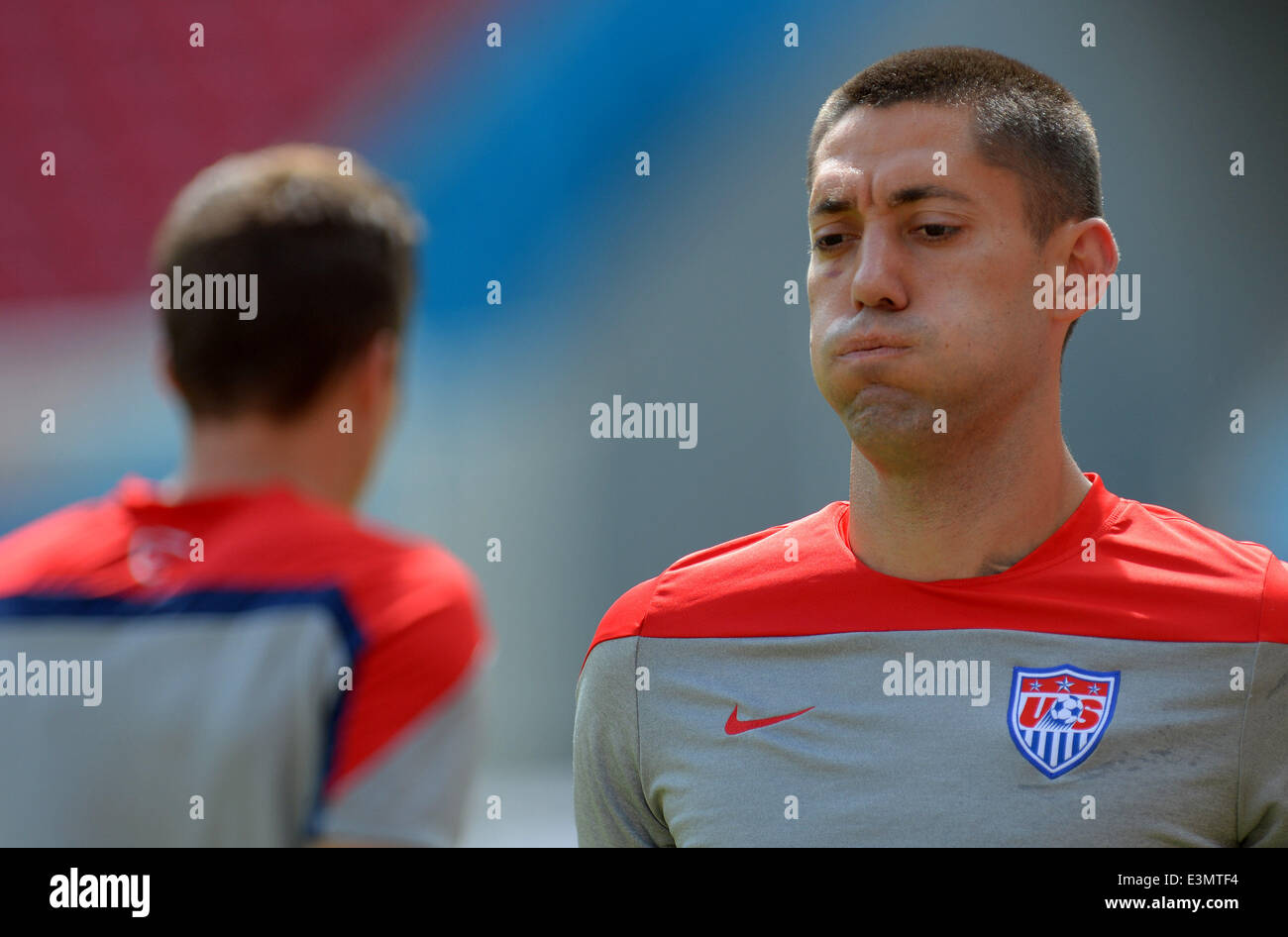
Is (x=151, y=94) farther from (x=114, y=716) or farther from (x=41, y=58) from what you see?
(x=114, y=716)

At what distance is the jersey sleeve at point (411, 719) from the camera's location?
1.07 meters

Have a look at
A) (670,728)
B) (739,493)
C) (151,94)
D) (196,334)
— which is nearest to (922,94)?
(670,728)

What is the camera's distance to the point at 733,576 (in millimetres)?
1885

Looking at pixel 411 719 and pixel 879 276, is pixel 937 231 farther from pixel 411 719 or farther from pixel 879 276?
pixel 411 719

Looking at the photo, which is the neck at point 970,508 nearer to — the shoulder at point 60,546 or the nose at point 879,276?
the nose at point 879,276

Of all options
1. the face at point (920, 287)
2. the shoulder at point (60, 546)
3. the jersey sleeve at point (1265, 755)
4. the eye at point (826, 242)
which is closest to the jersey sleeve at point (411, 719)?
the shoulder at point (60, 546)

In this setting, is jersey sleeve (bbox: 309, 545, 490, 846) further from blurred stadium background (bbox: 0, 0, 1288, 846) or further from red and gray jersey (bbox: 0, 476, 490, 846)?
blurred stadium background (bbox: 0, 0, 1288, 846)

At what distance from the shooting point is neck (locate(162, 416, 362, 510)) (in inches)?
45.1

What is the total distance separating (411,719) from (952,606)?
891 mm

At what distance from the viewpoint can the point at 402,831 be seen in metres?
1.09

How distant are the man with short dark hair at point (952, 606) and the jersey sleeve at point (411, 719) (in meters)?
0.64

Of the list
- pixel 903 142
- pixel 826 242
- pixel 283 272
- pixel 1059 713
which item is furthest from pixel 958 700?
pixel 283 272

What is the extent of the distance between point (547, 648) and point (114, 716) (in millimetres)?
3723

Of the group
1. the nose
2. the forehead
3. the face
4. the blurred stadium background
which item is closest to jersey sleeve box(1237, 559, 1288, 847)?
the face
